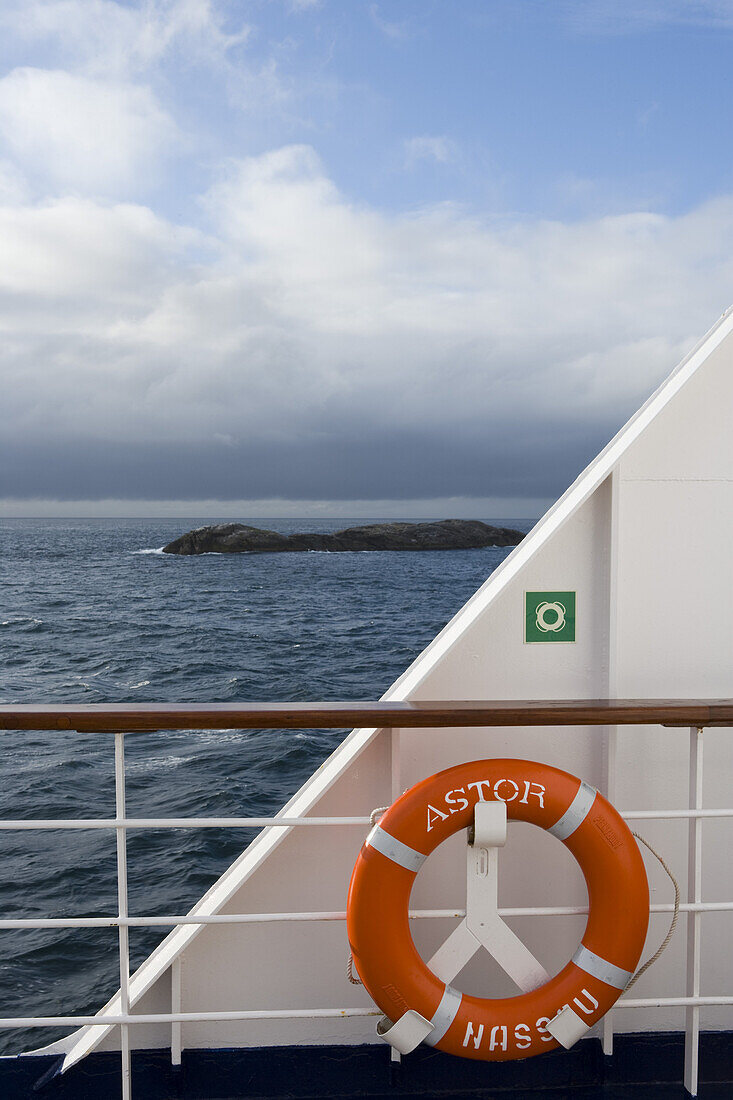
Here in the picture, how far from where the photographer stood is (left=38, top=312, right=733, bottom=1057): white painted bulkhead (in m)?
1.30

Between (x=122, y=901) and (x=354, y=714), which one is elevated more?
(x=354, y=714)

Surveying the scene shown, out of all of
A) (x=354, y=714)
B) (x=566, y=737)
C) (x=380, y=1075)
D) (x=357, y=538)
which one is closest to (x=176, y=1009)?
(x=380, y=1075)

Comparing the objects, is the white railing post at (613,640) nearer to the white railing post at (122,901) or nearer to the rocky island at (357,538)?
the white railing post at (122,901)

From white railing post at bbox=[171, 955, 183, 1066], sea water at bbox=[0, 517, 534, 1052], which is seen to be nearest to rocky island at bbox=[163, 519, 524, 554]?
sea water at bbox=[0, 517, 534, 1052]

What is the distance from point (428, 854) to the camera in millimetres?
1036

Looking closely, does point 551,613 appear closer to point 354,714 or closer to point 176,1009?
point 354,714

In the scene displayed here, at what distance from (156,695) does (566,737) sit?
11.9m

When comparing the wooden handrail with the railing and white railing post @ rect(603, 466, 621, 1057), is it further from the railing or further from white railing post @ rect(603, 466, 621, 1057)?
white railing post @ rect(603, 466, 621, 1057)

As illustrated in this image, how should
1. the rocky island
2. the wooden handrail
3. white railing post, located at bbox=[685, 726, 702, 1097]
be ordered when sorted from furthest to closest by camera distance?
the rocky island
white railing post, located at bbox=[685, 726, 702, 1097]
the wooden handrail

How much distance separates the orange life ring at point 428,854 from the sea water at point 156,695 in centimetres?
73

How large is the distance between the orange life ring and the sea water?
2.40ft

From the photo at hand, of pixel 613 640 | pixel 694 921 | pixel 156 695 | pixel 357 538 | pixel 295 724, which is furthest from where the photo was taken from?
pixel 357 538

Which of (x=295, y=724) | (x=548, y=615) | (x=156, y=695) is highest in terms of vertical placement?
(x=548, y=615)

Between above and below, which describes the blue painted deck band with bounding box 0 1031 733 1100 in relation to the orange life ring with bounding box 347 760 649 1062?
below
